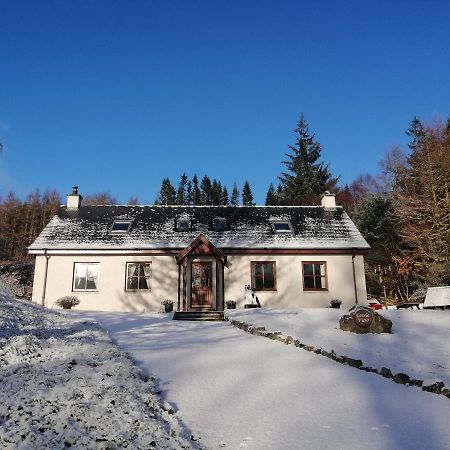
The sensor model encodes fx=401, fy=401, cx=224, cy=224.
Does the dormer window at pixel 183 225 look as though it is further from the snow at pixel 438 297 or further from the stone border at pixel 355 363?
the snow at pixel 438 297

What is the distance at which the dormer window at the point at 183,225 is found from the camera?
23.8 meters

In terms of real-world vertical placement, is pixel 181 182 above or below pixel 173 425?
above

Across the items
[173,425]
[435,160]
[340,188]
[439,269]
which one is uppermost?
[340,188]

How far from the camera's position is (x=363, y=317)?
11.5 metres

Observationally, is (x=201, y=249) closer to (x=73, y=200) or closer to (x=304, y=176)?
(x=73, y=200)

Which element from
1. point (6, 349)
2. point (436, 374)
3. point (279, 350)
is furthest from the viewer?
point (279, 350)

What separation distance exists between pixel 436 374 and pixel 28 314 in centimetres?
990

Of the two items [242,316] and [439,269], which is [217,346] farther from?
[439,269]

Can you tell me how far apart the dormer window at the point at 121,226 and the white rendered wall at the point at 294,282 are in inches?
255

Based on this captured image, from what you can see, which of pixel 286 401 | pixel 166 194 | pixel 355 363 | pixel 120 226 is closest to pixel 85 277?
pixel 120 226

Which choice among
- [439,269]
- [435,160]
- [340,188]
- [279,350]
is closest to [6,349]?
[279,350]

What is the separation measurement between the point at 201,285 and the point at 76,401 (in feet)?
53.6

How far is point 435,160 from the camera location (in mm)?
27734

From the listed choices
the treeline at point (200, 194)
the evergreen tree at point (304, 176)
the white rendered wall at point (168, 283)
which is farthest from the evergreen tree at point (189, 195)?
the white rendered wall at point (168, 283)
